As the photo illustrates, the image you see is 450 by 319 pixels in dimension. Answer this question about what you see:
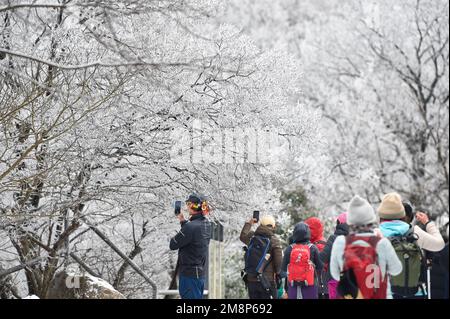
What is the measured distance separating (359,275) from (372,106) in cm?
2305

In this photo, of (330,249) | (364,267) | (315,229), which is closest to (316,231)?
(315,229)

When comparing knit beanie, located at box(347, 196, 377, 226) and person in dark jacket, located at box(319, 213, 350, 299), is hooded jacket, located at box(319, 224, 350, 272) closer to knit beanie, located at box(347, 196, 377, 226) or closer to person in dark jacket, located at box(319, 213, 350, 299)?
person in dark jacket, located at box(319, 213, 350, 299)

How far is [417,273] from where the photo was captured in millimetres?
7617

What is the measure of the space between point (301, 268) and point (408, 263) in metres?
1.92

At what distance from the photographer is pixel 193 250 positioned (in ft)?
30.8

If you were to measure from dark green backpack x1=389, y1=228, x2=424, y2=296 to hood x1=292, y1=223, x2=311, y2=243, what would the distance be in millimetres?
1889

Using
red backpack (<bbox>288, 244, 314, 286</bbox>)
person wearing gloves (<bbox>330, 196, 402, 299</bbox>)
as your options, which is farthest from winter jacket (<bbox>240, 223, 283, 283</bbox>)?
person wearing gloves (<bbox>330, 196, 402, 299</bbox>)

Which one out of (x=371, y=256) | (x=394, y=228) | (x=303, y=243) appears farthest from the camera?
(x=303, y=243)

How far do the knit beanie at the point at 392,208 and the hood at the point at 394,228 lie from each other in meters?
0.05

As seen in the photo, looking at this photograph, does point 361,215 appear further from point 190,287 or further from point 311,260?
point 190,287

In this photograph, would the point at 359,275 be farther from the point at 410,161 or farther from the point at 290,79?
the point at 410,161

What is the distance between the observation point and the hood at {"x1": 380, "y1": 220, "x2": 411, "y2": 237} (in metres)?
7.73
